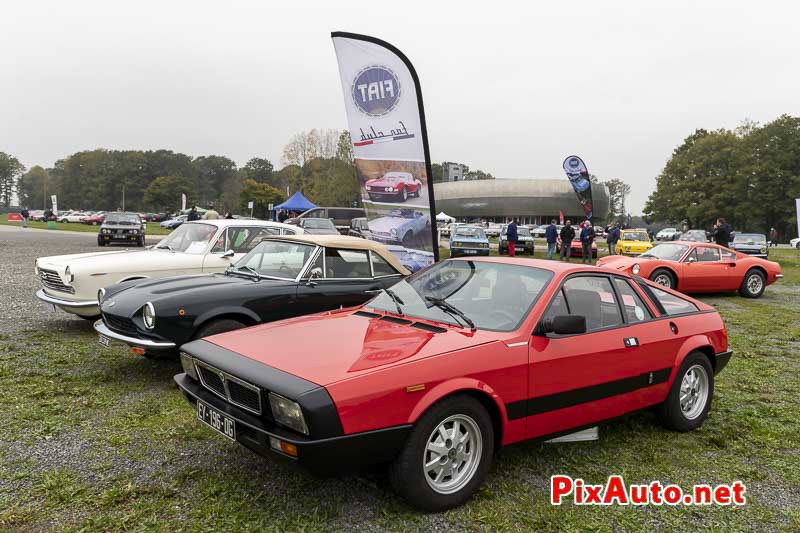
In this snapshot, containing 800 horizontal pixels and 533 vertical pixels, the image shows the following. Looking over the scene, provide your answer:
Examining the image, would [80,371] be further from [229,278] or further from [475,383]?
[475,383]

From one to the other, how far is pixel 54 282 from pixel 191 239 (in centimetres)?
181

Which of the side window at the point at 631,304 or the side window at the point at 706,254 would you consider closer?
the side window at the point at 631,304

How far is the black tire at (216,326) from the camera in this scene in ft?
16.9

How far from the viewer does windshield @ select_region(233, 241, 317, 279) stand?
5992mm

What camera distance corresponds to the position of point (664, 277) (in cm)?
1238

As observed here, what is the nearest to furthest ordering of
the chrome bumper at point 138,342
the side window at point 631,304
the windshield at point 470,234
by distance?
the side window at point 631,304 < the chrome bumper at point 138,342 < the windshield at point 470,234

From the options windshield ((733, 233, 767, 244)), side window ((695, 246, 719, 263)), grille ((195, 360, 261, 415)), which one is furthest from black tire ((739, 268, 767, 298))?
windshield ((733, 233, 767, 244))

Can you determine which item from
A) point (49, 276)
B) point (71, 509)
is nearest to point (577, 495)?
point (71, 509)

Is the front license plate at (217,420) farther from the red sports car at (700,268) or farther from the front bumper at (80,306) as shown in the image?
the red sports car at (700,268)

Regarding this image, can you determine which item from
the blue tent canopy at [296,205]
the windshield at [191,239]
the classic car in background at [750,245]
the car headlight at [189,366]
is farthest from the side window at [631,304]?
the blue tent canopy at [296,205]

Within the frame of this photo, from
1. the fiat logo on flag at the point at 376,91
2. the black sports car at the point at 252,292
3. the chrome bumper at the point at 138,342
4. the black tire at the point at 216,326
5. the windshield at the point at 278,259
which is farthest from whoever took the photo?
the fiat logo on flag at the point at 376,91

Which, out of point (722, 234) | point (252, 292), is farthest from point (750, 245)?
point (252, 292)

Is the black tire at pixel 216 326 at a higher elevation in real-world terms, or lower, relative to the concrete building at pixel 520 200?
lower

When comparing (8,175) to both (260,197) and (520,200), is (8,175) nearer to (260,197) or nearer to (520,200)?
(260,197)
